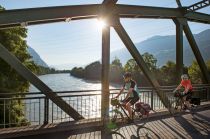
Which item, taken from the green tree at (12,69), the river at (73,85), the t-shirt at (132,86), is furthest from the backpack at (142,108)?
the river at (73,85)

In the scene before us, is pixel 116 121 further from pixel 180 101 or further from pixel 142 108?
pixel 180 101

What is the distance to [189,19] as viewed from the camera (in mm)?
14602

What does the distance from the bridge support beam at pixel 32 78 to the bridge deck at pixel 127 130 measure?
551 millimetres

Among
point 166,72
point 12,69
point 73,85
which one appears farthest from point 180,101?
point 166,72

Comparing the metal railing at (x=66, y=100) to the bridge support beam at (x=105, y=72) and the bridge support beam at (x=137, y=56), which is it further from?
the bridge support beam at (x=105, y=72)

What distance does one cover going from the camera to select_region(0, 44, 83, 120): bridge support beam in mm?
8108

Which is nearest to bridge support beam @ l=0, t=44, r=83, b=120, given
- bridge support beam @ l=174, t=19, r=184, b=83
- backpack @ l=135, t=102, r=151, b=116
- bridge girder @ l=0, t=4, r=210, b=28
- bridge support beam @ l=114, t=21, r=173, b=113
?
bridge girder @ l=0, t=4, r=210, b=28

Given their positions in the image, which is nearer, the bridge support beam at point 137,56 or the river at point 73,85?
the bridge support beam at point 137,56

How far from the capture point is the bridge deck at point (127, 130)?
7.94m

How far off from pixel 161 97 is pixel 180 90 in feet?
4.54

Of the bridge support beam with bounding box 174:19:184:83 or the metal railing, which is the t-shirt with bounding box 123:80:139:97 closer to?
the metal railing

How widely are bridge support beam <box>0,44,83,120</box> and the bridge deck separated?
55cm

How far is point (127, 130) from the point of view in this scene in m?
8.73

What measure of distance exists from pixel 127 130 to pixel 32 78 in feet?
9.84
